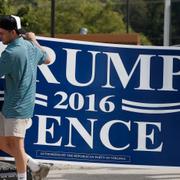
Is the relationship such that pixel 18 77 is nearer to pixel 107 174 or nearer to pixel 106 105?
pixel 106 105

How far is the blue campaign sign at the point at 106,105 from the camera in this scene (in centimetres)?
625

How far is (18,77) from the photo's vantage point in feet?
16.8

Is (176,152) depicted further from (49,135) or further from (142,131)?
(49,135)

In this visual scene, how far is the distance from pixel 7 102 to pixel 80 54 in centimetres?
131

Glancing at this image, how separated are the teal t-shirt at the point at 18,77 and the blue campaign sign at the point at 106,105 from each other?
974mm

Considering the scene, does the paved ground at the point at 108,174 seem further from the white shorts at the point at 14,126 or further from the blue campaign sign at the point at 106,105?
the white shorts at the point at 14,126

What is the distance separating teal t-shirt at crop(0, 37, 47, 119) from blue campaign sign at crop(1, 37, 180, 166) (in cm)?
97

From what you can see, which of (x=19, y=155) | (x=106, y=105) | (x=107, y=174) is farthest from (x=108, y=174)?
(x=19, y=155)

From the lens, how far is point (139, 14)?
81.4 m

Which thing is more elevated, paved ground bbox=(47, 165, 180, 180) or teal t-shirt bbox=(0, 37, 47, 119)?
teal t-shirt bbox=(0, 37, 47, 119)

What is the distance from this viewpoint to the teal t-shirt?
16.6 ft

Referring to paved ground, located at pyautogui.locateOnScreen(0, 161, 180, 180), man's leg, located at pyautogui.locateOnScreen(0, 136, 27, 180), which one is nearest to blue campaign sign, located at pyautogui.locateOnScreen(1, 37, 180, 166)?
paved ground, located at pyautogui.locateOnScreen(0, 161, 180, 180)

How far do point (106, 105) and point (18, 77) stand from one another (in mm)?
1460

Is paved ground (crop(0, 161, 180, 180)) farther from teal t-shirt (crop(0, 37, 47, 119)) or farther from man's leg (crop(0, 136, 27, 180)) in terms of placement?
teal t-shirt (crop(0, 37, 47, 119))
